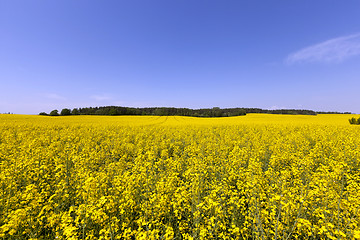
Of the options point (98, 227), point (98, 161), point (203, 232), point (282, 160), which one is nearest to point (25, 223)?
point (98, 227)

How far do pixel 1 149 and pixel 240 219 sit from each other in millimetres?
12162

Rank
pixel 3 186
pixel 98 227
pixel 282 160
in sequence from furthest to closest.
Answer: pixel 282 160, pixel 3 186, pixel 98 227

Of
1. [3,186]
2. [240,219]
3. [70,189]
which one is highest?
[3,186]

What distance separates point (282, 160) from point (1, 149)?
1513 centimetres

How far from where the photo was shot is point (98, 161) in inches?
310

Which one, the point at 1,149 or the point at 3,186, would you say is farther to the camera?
the point at 1,149

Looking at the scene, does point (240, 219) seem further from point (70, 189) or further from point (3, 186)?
point (3, 186)

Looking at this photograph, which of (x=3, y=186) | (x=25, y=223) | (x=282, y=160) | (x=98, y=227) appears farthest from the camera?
(x=282, y=160)

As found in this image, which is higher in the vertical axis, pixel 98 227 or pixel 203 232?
pixel 203 232

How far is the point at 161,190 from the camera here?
13.9 feet

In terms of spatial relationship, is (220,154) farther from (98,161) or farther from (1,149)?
(1,149)

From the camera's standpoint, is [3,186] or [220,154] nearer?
[3,186]

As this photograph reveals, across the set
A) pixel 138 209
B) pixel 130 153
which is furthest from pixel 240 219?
pixel 130 153

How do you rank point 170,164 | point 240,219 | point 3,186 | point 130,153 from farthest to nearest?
point 130,153, point 170,164, point 3,186, point 240,219
